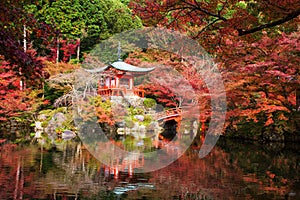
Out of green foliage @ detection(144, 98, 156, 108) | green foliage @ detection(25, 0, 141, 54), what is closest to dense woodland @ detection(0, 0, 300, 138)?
green foliage @ detection(25, 0, 141, 54)

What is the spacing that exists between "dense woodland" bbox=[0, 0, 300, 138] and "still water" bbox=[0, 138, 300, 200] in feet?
5.73

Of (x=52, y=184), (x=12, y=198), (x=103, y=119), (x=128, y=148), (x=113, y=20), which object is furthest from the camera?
(x=113, y=20)

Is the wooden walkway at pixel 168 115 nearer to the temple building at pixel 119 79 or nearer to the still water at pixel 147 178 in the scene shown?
the temple building at pixel 119 79

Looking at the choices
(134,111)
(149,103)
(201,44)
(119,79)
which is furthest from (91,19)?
(201,44)

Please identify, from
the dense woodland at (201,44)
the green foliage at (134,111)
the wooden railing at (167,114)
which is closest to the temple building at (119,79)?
the dense woodland at (201,44)

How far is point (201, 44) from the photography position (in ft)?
17.8

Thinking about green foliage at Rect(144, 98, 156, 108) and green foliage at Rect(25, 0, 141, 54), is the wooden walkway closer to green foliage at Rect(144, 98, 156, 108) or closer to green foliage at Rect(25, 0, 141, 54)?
green foliage at Rect(144, 98, 156, 108)

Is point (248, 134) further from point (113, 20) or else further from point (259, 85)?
point (113, 20)

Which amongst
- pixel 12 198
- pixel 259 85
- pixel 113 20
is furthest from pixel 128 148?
pixel 113 20

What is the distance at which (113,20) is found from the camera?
24.5 m

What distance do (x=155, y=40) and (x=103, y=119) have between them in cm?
615

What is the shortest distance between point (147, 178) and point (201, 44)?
2.61 metres

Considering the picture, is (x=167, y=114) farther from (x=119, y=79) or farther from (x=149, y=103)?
(x=119, y=79)

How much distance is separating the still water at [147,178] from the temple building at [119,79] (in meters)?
9.99
